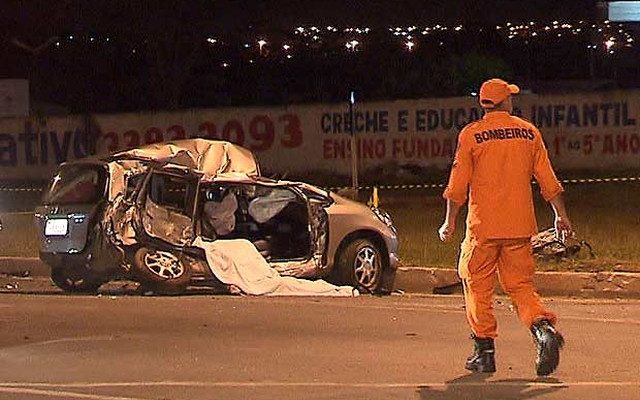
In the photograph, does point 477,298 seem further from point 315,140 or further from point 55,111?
point 55,111

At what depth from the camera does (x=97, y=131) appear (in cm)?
3497

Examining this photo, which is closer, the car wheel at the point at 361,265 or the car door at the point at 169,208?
the car door at the point at 169,208

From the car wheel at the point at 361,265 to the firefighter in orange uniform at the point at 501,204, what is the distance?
5.66 meters

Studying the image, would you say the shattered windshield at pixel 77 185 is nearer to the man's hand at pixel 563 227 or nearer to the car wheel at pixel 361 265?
the car wheel at pixel 361 265

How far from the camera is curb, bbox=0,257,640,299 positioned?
1406 centimetres

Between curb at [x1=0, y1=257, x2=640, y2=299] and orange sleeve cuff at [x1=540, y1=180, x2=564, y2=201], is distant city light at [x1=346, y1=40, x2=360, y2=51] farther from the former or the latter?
orange sleeve cuff at [x1=540, y1=180, x2=564, y2=201]

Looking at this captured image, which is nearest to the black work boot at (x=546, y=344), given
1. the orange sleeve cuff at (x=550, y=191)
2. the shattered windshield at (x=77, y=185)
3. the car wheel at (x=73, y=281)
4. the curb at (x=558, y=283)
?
the orange sleeve cuff at (x=550, y=191)

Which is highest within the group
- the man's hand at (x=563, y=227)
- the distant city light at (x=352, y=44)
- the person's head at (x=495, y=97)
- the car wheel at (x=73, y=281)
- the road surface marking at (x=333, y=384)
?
the distant city light at (x=352, y=44)

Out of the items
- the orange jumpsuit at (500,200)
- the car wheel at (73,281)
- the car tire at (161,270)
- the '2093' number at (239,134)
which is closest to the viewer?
the orange jumpsuit at (500,200)

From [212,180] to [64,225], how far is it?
1.55 m

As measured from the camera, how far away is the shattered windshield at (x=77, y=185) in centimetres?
1383

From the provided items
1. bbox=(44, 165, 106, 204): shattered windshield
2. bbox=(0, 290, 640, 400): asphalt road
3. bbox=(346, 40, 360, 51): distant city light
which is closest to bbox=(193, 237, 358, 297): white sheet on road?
bbox=(0, 290, 640, 400): asphalt road

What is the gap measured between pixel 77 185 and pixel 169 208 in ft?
3.27

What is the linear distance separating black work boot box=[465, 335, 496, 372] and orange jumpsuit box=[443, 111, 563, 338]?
0.18 metres
